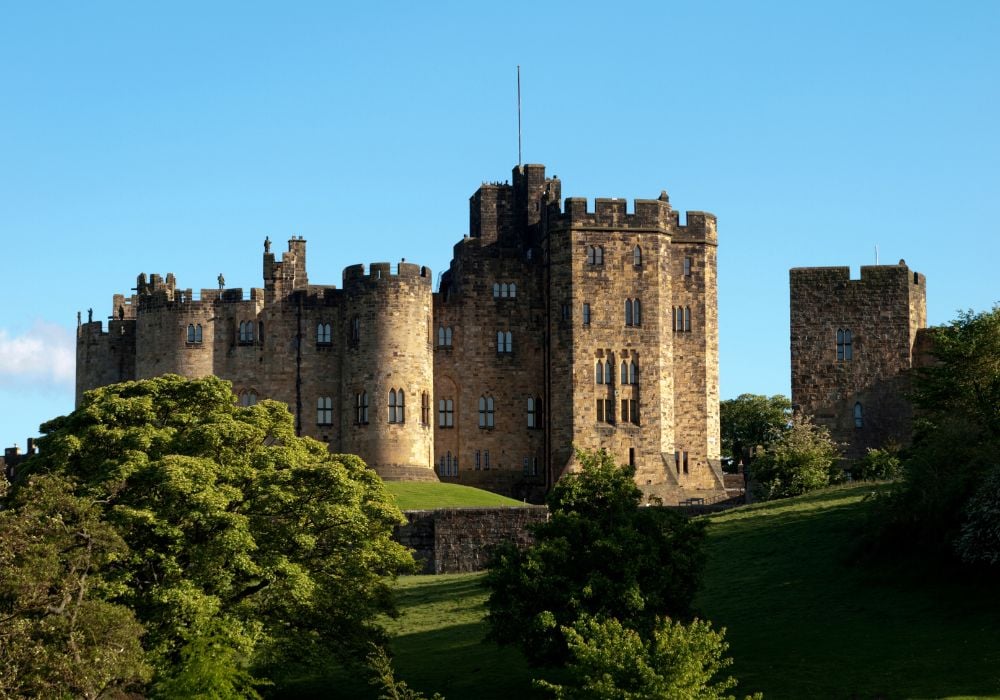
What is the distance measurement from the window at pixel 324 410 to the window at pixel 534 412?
33.9ft

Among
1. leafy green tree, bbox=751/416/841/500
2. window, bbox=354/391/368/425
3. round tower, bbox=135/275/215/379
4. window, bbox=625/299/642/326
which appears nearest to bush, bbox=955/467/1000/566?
leafy green tree, bbox=751/416/841/500

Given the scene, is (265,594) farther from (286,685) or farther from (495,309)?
(495,309)

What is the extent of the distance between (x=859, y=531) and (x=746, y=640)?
11602 mm

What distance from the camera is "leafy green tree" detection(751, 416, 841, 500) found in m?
83.4

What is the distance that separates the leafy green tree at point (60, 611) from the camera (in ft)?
144

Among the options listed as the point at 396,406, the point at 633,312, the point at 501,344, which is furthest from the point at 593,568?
the point at 501,344

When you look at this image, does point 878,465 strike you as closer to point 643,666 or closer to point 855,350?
point 855,350

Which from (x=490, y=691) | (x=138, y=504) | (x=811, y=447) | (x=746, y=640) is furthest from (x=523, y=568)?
(x=811, y=447)

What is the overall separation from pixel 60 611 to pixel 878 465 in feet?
151

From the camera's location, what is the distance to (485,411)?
97.1m

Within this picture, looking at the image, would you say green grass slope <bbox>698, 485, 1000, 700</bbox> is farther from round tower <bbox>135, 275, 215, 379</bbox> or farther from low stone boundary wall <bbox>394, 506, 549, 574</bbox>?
round tower <bbox>135, 275, 215, 379</bbox>

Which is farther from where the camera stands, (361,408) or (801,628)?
(361,408)

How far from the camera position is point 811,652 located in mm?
53750

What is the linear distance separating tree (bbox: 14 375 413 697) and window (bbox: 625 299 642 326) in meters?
35.0
